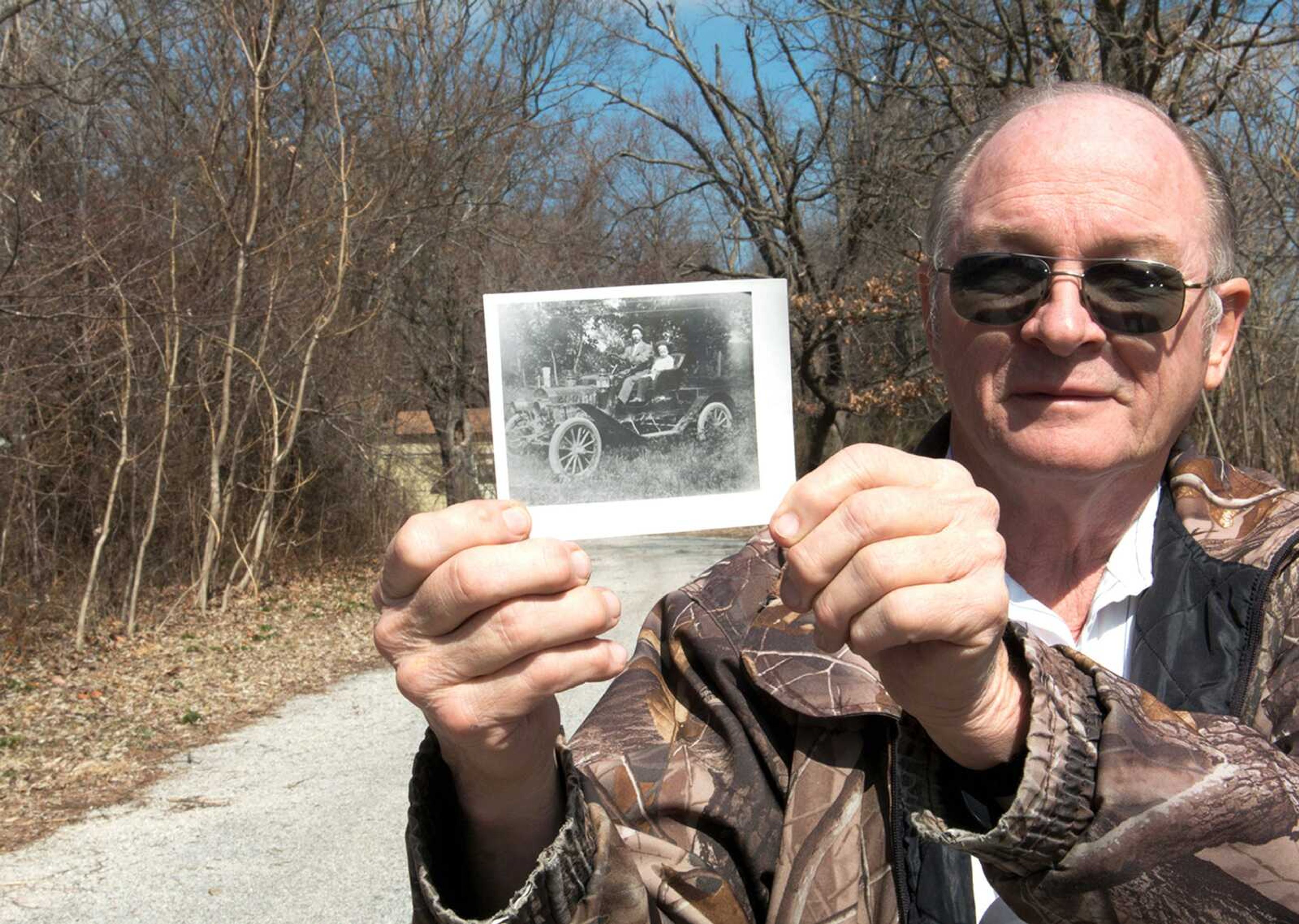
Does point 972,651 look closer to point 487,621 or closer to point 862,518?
point 862,518

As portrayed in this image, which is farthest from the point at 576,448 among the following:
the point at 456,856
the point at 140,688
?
the point at 140,688

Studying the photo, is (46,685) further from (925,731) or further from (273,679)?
(925,731)

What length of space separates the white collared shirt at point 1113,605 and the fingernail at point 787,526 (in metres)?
0.78

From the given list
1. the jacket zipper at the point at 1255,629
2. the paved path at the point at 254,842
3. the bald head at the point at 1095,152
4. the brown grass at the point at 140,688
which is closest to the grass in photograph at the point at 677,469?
the bald head at the point at 1095,152

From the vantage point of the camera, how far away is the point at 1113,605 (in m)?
1.79

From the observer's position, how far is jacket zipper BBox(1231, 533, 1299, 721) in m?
1.47

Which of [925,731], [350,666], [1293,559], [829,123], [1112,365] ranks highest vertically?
[829,123]

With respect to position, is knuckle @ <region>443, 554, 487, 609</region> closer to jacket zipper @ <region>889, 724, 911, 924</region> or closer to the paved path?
jacket zipper @ <region>889, 724, 911, 924</region>

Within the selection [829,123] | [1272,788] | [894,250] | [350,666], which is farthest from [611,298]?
[829,123]

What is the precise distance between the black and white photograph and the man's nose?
0.37 metres

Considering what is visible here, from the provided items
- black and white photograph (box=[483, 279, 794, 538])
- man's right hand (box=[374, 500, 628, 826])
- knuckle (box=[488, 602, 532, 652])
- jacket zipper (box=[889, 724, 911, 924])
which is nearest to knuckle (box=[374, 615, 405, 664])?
man's right hand (box=[374, 500, 628, 826])

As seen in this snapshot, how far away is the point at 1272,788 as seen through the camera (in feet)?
3.97

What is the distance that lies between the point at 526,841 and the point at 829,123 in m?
11.7

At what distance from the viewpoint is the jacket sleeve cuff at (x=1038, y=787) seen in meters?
1.14
